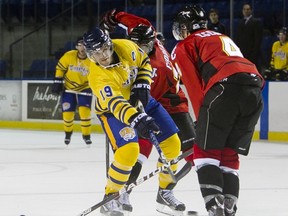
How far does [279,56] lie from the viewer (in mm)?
9289

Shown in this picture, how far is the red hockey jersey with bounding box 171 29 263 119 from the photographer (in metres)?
3.61

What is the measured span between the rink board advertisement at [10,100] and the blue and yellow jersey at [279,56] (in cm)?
361

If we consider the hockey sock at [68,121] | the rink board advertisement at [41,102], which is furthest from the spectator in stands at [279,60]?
the rink board advertisement at [41,102]

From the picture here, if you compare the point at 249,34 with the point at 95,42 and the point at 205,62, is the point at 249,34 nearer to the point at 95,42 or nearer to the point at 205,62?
the point at 95,42

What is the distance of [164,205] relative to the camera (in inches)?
171

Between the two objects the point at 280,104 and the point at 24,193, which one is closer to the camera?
the point at 24,193

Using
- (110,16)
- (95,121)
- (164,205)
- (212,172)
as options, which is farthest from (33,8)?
(212,172)

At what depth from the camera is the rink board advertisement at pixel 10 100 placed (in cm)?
1104

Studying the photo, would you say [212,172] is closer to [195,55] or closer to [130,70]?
[195,55]

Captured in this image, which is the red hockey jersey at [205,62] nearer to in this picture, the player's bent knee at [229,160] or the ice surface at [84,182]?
the player's bent knee at [229,160]

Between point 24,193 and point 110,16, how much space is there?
1209mm

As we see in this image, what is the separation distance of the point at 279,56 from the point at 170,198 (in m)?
5.28

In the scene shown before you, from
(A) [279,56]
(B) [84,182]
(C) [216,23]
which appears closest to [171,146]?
(B) [84,182]

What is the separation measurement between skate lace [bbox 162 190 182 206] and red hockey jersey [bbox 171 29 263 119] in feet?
2.41
